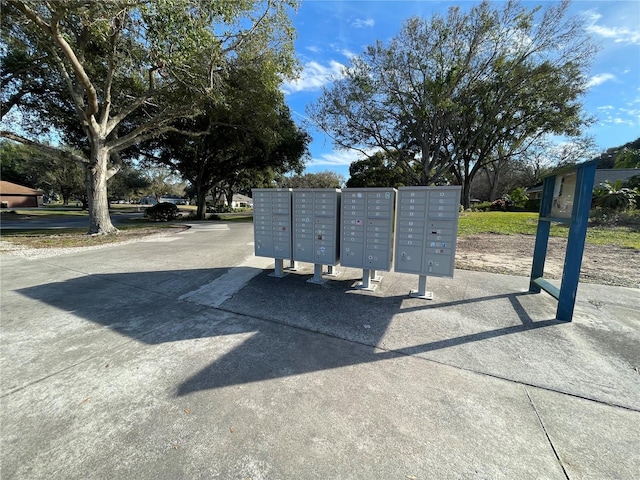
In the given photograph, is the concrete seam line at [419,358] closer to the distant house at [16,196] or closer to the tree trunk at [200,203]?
the tree trunk at [200,203]

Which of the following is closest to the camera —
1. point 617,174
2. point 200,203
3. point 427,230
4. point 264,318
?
point 264,318

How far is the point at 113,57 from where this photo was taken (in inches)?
350

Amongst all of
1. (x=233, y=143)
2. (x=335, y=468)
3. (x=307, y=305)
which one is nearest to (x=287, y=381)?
(x=335, y=468)

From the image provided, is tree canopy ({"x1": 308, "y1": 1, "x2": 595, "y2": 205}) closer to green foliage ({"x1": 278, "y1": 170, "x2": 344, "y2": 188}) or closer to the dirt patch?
the dirt patch

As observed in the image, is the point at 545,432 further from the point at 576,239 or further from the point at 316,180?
the point at 316,180

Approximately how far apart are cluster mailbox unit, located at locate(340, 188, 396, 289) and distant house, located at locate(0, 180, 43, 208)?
52821 millimetres

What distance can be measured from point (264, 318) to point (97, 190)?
1048 centimetres

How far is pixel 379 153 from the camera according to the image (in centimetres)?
3039

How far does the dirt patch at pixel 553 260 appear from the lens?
5.30 meters

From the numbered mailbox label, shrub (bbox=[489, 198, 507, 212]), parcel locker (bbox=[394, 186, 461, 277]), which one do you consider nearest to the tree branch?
the numbered mailbox label

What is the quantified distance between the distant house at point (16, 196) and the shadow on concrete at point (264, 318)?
50201 millimetres

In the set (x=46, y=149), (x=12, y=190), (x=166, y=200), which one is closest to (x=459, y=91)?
(x=46, y=149)

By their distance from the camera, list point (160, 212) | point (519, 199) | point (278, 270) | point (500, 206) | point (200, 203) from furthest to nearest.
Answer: point (500, 206)
point (519, 199)
point (200, 203)
point (160, 212)
point (278, 270)

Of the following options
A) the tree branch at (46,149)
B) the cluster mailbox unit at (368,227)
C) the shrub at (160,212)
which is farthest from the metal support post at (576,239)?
the shrub at (160,212)
